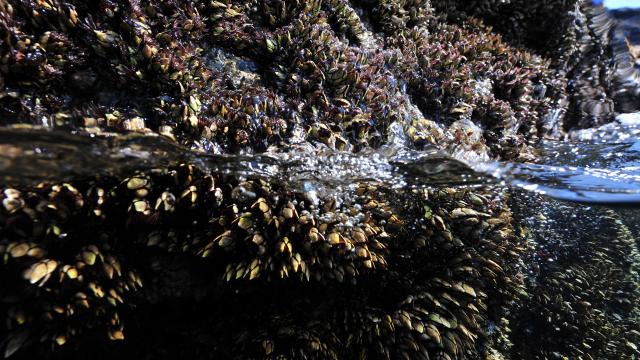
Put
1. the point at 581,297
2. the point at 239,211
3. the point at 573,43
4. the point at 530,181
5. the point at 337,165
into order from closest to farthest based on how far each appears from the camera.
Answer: the point at 239,211 < the point at 337,165 < the point at 530,181 < the point at 581,297 < the point at 573,43

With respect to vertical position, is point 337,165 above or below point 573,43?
below

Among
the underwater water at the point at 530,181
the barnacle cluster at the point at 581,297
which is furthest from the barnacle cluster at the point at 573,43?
the barnacle cluster at the point at 581,297

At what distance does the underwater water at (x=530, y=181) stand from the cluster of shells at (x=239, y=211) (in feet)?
0.62

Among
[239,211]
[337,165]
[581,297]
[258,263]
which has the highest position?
[337,165]

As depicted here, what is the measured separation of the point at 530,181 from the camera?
6.38m

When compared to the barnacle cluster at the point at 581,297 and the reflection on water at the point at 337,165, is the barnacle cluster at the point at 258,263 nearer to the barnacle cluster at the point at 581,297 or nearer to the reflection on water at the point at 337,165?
the reflection on water at the point at 337,165

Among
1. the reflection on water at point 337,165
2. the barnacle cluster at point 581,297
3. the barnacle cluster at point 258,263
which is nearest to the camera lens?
the reflection on water at point 337,165

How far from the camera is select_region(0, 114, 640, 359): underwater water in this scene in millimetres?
4059

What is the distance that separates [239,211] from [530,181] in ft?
16.1


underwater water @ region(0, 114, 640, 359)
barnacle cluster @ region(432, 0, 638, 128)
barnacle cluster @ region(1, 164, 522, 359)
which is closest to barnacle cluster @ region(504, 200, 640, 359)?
underwater water @ region(0, 114, 640, 359)

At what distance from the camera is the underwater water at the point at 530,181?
13.3ft

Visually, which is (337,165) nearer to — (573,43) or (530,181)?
(530,181)

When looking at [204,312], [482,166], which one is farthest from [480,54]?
[204,312]

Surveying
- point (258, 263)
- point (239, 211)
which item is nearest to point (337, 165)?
point (239, 211)
